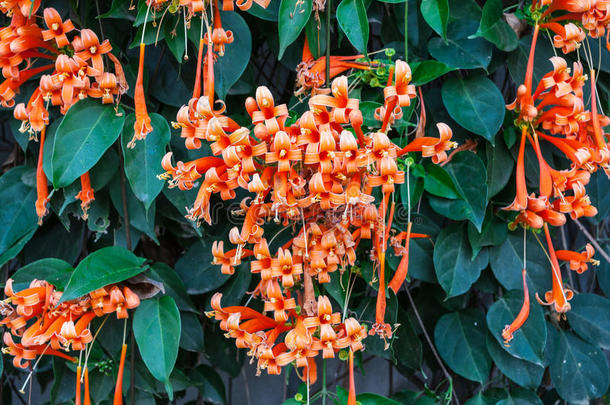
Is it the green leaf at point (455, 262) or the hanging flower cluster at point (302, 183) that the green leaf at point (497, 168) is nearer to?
the green leaf at point (455, 262)

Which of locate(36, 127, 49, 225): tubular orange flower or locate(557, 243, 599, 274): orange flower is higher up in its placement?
locate(36, 127, 49, 225): tubular orange flower

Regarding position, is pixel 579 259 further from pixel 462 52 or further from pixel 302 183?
pixel 302 183

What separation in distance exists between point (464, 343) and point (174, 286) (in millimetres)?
550

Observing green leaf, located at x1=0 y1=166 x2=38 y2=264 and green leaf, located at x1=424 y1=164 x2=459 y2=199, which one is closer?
green leaf, located at x1=424 y1=164 x2=459 y2=199

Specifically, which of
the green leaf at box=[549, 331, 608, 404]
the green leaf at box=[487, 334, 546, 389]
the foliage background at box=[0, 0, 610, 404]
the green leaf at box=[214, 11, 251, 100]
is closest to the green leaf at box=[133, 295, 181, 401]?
the foliage background at box=[0, 0, 610, 404]

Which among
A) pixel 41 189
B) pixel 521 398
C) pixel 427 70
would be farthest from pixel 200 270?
pixel 521 398

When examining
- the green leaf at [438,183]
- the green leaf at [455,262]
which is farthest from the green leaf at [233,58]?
the green leaf at [455,262]

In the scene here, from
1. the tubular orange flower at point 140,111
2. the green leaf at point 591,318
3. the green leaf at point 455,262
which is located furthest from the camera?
the green leaf at point 591,318

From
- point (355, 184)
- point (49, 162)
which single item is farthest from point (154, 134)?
point (355, 184)

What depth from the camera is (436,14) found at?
95 cm

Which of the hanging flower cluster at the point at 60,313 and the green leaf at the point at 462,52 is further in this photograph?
the green leaf at the point at 462,52

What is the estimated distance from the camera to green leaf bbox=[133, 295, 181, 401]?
0.92m

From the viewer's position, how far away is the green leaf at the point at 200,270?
1083mm

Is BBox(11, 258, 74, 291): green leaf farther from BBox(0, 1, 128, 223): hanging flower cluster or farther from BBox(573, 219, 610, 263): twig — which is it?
BBox(573, 219, 610, 263): twig
